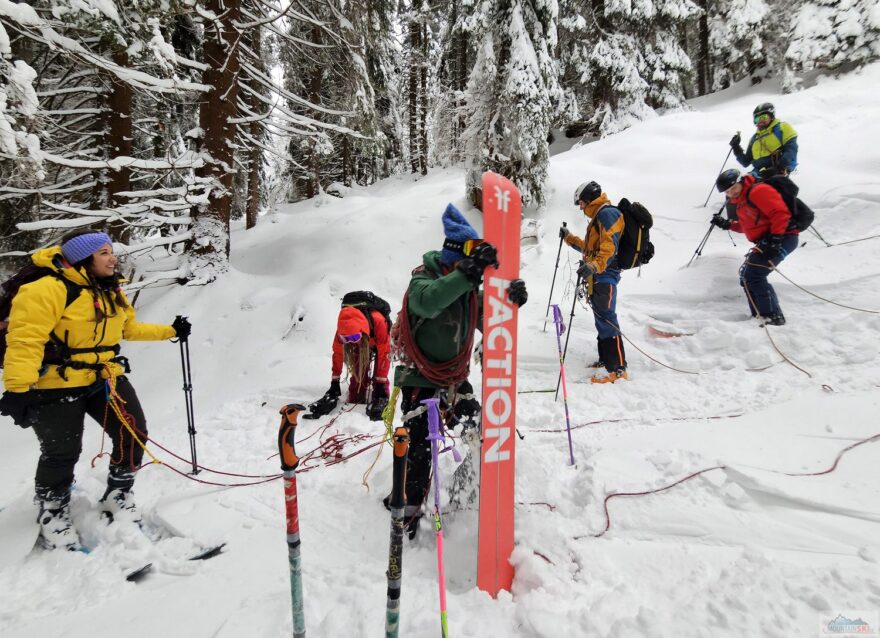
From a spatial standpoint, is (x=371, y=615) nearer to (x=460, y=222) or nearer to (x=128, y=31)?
(x=460, y=222)

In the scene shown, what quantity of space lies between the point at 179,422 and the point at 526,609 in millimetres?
4978

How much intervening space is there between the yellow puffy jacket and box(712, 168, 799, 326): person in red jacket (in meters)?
6.76

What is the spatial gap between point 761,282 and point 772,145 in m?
2.84

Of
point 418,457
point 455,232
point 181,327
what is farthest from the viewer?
point 181,327

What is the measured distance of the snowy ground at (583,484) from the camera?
7.36 ft

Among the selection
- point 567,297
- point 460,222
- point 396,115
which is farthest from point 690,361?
point 396,115

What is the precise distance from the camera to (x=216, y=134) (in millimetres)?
7863

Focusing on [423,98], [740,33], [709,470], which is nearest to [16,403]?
[709,470]

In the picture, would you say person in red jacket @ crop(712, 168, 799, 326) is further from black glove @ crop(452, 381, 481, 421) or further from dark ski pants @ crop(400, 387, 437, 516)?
dark ski pants @ crop(400, 387, 437, 516)

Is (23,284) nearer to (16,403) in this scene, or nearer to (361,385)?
(16,403)

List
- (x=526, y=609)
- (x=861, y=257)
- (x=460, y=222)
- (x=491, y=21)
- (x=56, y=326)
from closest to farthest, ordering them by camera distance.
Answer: (x=526, y=609) → (x=460, y=222) → (x=56, y=326) → (x=861, y=257) → (x=491, y=21)

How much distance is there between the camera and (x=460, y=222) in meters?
2.82

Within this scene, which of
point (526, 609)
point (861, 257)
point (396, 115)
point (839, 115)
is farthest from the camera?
point (396, 115)

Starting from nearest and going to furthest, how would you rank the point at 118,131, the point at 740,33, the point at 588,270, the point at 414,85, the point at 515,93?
1. the point at 588,270
2. the point at 515,93
3. the point at 118,131
4. the point at 740,33
5. the point at 414,85
